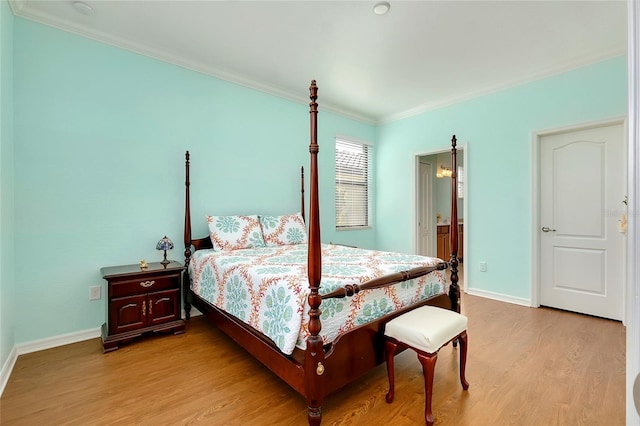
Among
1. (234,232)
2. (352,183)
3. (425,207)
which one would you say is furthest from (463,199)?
(234,232)

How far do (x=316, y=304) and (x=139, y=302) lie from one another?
1.87m

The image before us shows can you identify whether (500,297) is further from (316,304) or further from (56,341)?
(56,341)

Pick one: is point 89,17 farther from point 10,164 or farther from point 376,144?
point 376,144

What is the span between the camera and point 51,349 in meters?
2.48

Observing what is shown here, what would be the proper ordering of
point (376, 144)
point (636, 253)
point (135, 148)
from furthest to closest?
1. point (376, 144)
2. point (135, 148)
3. point (636, 253)

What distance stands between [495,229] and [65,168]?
4622mm

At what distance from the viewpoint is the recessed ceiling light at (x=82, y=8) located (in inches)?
92.4

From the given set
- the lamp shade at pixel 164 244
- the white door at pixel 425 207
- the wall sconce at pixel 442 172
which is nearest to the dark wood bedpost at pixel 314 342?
the lamp shade at pixel 164 244

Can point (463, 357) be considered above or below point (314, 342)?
below

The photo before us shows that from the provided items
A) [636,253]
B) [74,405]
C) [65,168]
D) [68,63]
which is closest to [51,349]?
[74,405]

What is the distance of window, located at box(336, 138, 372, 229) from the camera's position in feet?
15.7

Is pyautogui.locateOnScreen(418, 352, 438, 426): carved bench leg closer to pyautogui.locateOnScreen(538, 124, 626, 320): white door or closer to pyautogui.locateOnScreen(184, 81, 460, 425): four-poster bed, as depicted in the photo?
pyautogui.locateOnScreen(184, 81, 460, 425): four-poster bed

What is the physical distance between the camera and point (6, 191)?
7.11 ft

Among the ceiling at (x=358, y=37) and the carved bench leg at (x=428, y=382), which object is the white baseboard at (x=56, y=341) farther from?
the carved bench leg at (x=428, y=382)
